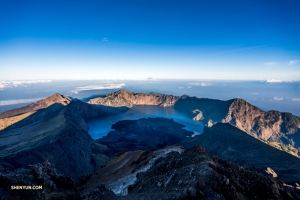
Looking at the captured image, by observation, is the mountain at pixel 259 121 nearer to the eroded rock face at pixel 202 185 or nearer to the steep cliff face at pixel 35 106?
the steep cliff face at pixel 35 106

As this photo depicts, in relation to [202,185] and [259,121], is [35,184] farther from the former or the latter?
[259,121]

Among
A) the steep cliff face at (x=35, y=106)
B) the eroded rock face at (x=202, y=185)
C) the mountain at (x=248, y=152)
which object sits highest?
the eroded rock face at (x=202, y=185)

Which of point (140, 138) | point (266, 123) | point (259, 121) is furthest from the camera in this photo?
point (259, 121)

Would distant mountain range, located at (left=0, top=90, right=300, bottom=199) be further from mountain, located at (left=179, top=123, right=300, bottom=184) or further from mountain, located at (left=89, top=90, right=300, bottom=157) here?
mountain, located at (left=89, top=90, right=300, bottom=157)

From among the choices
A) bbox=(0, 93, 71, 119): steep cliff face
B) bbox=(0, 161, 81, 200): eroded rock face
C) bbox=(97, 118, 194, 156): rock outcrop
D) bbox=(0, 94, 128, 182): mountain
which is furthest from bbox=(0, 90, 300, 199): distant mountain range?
bbox=(0, 93, 71, 119): steep cliff face

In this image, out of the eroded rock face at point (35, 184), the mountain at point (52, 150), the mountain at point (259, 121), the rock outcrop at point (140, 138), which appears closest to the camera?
the eroded rock face at point (35, 184)

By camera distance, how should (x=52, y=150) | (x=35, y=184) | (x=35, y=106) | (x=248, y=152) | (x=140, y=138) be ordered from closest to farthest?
(x=35, y=184) < (x=52, y=150) < (x=248, y=152) < (x=140, y=138) < (x=35, y=106)

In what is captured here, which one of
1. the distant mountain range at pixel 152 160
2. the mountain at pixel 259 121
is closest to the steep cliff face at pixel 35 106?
the distant mountain range at pixel 152 160

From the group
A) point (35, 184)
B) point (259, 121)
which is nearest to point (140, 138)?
point (35, 184)
